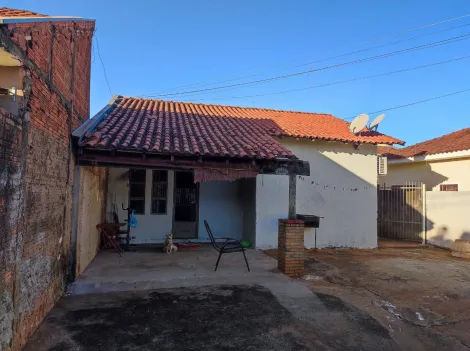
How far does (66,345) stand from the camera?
11.3ft

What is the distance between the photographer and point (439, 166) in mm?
12742

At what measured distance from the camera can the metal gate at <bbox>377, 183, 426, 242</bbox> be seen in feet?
37.2

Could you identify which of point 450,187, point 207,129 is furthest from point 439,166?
point 207,129

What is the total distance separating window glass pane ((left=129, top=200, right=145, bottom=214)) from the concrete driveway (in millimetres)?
3535

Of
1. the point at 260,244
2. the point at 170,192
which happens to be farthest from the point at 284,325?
the point at 170,192

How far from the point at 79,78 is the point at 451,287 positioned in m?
8.29

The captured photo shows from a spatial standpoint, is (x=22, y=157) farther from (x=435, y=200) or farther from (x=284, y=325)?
(x=435, y=200)

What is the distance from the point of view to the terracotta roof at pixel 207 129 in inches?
242

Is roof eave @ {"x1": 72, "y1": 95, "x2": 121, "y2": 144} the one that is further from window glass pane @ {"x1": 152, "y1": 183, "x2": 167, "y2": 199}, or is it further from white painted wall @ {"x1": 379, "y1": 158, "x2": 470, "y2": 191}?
white painted wall @ {"x1": 379, "y1": 158, "x2": 470, "y2": 191}

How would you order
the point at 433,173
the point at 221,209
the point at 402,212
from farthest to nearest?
the point at 433,173 < the point at 402,212 < the point at 221,209

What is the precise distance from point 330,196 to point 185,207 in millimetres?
4681

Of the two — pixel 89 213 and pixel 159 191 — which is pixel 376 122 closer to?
pixel 159 191

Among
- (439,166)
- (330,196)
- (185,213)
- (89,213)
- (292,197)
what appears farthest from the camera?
(439,166)

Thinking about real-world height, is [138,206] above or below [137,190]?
below
